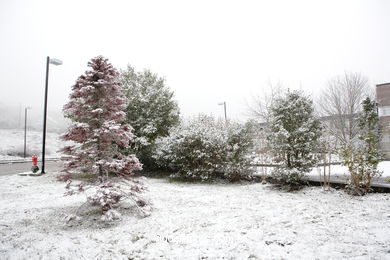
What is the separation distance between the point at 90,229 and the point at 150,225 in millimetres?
1351

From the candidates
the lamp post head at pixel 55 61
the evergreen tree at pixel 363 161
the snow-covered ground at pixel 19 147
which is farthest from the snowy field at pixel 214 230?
the snow-covered ground at pixel 19 147

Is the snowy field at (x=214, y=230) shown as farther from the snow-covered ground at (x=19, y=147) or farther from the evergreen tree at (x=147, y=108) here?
the snow-covered ground at (x=19, y=147)

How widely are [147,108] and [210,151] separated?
5.37 metres

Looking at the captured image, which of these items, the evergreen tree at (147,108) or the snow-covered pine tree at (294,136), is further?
the evergreen tree at (147,108)

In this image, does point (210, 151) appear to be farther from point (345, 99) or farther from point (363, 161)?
point (345, 99)

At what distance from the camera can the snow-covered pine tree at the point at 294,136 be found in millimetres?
8758

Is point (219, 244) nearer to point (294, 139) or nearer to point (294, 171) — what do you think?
point (294, 171)

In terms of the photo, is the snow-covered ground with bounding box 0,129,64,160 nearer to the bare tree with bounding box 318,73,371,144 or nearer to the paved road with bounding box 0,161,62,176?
the paved road with bounding box 0,161,62,176


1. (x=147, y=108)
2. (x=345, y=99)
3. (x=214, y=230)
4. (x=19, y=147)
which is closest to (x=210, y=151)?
(x=147, y=108)

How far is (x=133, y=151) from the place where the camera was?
1442cm

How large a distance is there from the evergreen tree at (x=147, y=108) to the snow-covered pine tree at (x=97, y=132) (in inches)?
289

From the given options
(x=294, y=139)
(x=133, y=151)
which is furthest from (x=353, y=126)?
(x=133, y=151)

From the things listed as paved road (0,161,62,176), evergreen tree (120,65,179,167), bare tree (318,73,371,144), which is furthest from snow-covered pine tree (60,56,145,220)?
bare tree (318,73,371,144)

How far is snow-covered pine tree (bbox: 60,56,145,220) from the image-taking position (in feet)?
19.2
